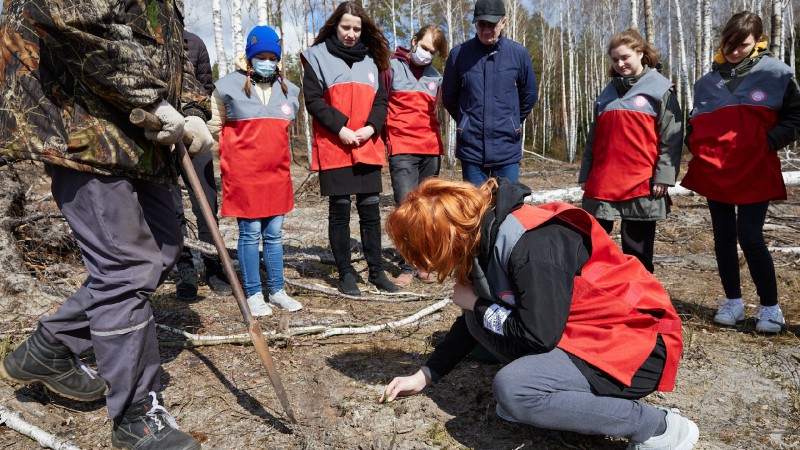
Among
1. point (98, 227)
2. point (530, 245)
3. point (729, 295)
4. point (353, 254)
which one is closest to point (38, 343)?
point (98, 227)

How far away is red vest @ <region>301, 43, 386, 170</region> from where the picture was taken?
4.02 meters

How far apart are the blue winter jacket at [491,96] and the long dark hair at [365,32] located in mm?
524

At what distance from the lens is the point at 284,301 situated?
375 cm

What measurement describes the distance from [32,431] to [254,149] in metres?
2.06

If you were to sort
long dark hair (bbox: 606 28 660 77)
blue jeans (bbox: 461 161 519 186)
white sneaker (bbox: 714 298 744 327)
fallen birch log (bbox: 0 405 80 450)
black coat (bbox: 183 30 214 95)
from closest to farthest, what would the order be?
fallen birch log (bbox: 0 405 80 450) → white sneaker (bbox: 714 298 744 327) → long dark hair (bbox: 606 28 660 77) → blue jeans (bbox: 461 161 519 186) → black coat (bbox: 183 30 214 95)

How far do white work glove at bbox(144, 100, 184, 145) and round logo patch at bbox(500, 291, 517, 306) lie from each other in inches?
53.1

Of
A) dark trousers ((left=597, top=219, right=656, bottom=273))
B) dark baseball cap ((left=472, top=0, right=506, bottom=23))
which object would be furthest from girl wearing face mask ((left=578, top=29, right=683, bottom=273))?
dark baseball cap ((left=472, top=0, right=506, bottom=23))

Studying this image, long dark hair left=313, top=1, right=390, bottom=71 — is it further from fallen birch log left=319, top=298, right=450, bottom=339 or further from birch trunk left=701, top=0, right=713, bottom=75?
birch trunk left=701, top=0, right=713, bottom=75

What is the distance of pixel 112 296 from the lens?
6.62 feet

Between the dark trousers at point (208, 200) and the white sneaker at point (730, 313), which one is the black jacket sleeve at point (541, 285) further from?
the dark trousers at point (208, 200)

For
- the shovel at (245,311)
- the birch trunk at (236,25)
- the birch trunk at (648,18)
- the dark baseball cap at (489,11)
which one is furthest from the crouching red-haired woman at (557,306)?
the birch trunk at (236,25)

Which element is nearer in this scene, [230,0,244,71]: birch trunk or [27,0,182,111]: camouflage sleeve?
[27,0,182,111]: camouflage sleeve

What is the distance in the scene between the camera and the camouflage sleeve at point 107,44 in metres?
1.79

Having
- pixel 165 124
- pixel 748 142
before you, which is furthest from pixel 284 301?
pixel 748 142
